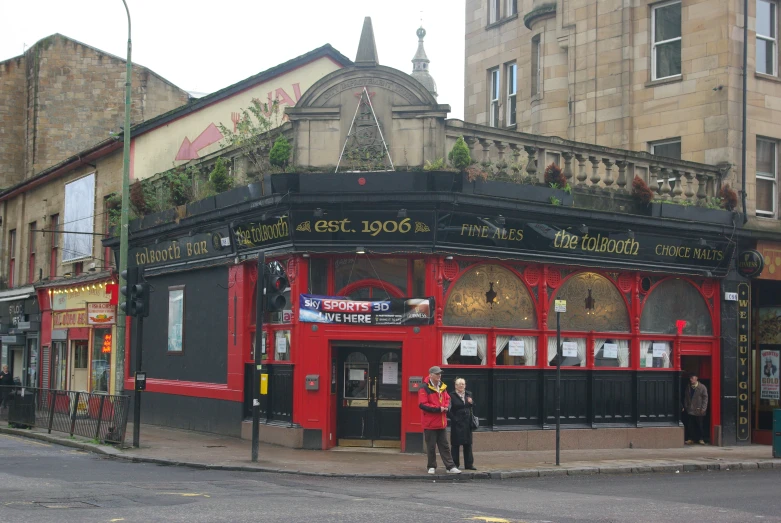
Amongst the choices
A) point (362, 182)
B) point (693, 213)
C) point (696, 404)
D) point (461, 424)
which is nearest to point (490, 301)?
point (362, 182)

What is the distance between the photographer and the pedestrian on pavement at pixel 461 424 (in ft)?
57.6

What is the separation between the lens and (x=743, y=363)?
2503 centimetres

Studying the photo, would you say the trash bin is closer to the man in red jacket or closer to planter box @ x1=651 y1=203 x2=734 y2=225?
the man in red jacket

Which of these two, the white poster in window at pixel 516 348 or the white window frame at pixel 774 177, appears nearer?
the white poster in window at pixel 516 348

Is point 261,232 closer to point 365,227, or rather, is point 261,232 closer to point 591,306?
point 365,227

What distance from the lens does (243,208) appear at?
22.1m

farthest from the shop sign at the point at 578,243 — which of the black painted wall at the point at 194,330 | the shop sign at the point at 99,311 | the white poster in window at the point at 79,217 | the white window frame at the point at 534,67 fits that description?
the white poster in window at the point at 79,217

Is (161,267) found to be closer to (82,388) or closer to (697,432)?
(82,388)

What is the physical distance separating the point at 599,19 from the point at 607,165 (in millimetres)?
6063

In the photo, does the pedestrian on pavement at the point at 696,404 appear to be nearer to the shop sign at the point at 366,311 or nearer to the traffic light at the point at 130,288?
the shop sign at the point at 366,311

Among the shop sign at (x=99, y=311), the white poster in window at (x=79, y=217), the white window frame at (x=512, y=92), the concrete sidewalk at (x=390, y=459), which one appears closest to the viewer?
the concrete sidewalk at (x=390, y=459)

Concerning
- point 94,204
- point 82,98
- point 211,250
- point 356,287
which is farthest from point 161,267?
point 82,98

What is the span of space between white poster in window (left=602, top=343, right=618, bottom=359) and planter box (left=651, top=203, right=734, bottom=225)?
10.8 feet

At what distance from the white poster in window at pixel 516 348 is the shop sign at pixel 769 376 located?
8051 millimetres
